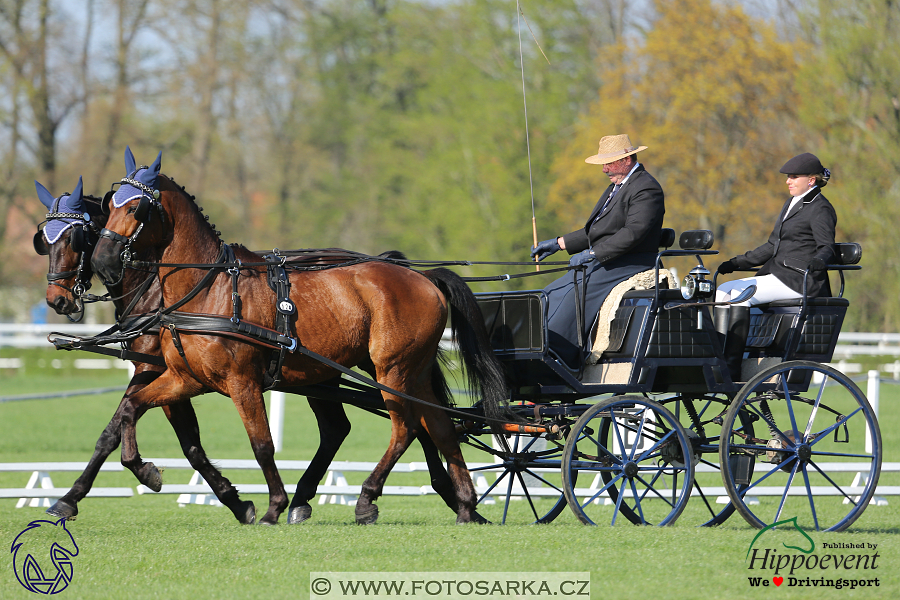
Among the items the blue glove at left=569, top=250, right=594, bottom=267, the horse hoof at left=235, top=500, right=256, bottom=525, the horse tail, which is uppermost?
the blue glove at left=569, top=250, right=594, bottom=267

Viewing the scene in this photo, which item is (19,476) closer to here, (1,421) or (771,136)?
(1,421)

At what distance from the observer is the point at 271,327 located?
6562 millimetres

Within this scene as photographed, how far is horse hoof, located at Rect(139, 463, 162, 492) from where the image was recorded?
21.8 ft

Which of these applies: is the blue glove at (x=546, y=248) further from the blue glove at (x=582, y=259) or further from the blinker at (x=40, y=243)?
the blinker at (x=40, y=243)

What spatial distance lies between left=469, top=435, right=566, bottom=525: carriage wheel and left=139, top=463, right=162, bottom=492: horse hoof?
2.05 metres

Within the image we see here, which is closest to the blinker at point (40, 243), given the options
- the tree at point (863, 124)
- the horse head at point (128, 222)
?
the horse head at point (128, 222)

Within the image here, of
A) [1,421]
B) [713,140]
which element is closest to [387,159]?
[713,140]

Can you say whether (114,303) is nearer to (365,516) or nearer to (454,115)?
(365,516)

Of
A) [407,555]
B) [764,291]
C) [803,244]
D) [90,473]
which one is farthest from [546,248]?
[90,473]

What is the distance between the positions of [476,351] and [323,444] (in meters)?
1.40

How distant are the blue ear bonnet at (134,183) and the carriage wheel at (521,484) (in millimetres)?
2650

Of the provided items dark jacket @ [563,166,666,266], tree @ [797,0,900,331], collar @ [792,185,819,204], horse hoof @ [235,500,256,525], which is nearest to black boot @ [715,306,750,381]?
dark jacket @ [563,166,666,266]

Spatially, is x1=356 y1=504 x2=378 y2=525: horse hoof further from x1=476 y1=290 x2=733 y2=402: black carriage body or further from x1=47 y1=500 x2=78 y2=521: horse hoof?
x1=47 y1=500 x2=78 y2=521: horse hoof

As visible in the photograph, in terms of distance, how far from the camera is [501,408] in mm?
6945
